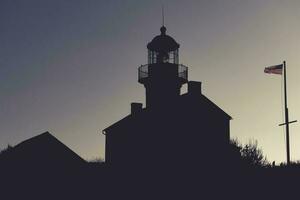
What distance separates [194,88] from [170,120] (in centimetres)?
295

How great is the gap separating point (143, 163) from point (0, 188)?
11.3 meters

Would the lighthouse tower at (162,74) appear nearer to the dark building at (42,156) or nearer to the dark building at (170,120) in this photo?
the dark building at (170,120)

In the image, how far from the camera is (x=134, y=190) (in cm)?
3703

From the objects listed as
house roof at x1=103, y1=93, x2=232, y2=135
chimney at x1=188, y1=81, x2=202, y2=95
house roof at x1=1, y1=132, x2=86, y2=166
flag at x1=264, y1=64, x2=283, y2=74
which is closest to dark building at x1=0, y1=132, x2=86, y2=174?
house roof at x1=1, y1=132, x2=86, y2=166

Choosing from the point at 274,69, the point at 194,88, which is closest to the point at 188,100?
the point at 194,88

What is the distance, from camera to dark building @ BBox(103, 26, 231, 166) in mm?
40812

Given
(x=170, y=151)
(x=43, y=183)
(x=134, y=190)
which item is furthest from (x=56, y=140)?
(x=170, y=151)

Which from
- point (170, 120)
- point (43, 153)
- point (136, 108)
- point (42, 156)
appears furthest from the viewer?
point (136, 108)

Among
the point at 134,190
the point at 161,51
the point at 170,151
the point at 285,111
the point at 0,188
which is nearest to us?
the point at 285,111

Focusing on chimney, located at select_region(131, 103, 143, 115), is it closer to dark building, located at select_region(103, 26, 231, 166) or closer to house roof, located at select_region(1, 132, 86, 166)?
dark building, located at select_region(103, 26, 231, 166)

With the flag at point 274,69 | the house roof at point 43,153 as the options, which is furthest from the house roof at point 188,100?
the flag at point 274,69

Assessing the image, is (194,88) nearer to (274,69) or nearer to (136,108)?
(136,108)

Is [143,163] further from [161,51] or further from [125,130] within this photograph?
[161,51]

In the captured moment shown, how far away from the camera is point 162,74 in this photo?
4259 cm
